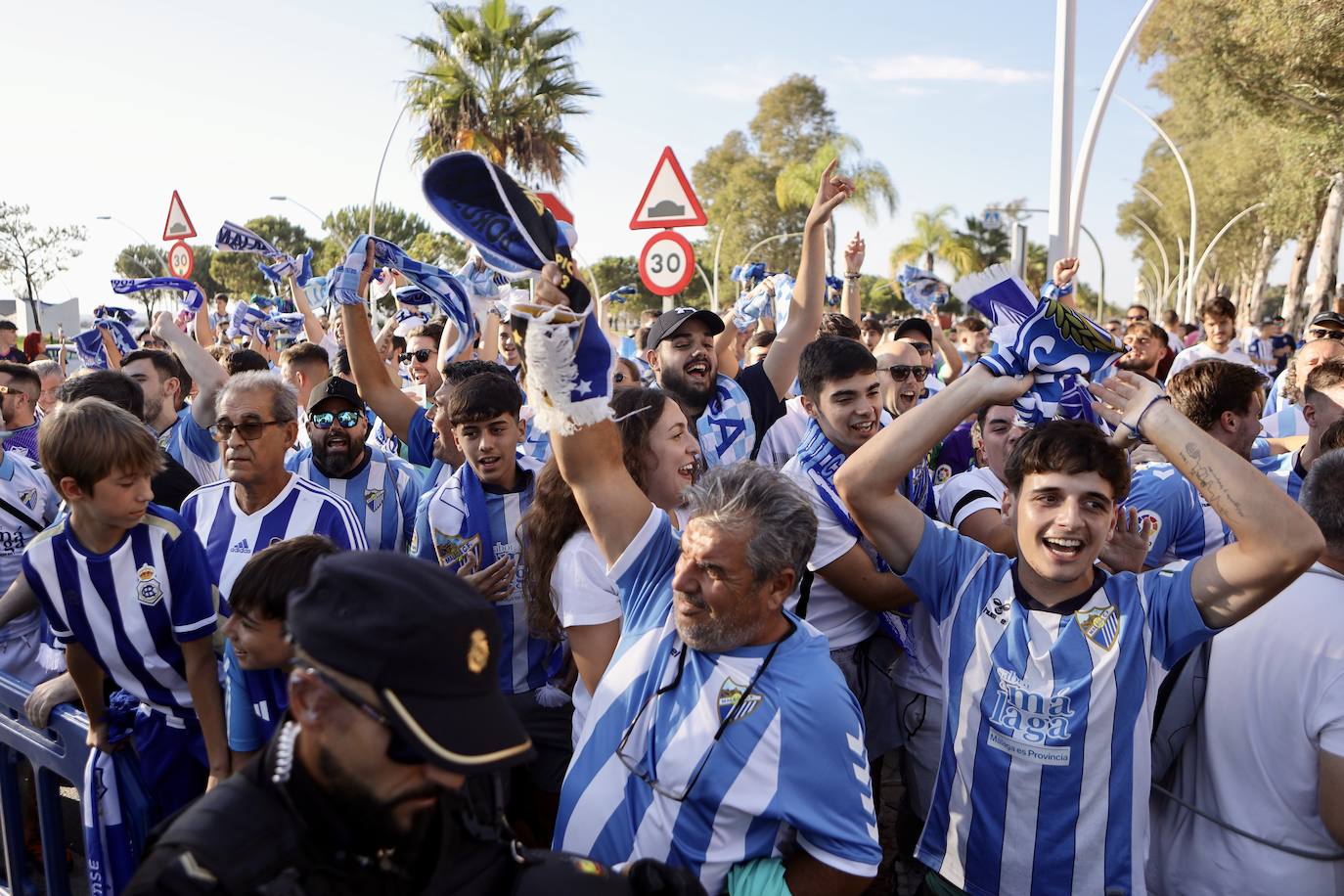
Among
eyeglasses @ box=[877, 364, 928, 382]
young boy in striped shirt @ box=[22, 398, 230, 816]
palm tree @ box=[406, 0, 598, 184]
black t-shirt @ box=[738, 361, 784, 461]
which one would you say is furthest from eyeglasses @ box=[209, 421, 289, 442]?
palm tree @ box=[406, 0, 598, 184]

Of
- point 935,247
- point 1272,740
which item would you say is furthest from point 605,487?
point 935,247

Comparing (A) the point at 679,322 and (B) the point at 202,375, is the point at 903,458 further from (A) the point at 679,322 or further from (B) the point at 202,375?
(B) the point at 202,375

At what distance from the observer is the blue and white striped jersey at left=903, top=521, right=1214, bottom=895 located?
8.46 feet

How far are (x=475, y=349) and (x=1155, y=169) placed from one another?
5661 cm

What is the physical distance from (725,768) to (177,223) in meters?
12.6

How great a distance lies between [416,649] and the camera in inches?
55.2

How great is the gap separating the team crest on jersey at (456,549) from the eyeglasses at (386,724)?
7.61ft

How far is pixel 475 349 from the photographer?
6523 mm

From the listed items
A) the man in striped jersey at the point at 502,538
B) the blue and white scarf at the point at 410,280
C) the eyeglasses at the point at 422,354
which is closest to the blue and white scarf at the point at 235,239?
the eyeglasses at the point at 422,354

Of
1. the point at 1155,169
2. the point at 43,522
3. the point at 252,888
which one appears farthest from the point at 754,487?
the point at 1155,169

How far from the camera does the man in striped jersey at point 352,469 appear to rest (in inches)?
176

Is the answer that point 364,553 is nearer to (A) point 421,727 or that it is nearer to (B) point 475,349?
(A) point 421,727

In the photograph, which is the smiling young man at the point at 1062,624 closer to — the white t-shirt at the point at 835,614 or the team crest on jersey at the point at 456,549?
the white t-shirt at the point at 835,614

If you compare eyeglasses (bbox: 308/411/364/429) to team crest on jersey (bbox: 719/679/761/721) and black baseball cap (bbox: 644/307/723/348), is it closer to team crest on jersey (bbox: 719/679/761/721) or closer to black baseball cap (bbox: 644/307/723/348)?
black baseball cap (bbox: 644/307/723/348)
